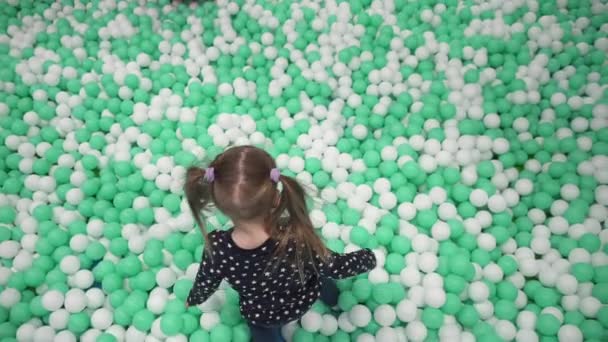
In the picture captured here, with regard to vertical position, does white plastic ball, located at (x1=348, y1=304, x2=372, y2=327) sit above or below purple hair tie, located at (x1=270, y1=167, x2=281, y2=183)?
below

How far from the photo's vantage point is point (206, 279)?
1.06 m

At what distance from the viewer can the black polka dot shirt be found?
0.97m

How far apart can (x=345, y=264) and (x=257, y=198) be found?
1.04 ft

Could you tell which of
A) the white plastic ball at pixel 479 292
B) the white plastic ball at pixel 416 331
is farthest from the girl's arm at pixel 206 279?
the white plastic ball at pixel 479 292

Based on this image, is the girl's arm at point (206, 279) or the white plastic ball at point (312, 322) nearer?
the girl's arm at point (206, 279)

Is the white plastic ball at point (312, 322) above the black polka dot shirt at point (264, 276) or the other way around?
the other way around

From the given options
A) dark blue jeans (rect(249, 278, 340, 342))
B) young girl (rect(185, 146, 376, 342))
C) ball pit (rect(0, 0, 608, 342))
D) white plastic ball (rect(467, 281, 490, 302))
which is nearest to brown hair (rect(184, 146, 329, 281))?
young girl (rect(185, 146, 376, 342))

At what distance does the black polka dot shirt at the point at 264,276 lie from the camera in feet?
3.17

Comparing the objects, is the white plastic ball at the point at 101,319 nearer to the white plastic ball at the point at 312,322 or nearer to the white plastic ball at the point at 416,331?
the white plastic ball at the point at 312,322

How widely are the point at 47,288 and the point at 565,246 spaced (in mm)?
1389

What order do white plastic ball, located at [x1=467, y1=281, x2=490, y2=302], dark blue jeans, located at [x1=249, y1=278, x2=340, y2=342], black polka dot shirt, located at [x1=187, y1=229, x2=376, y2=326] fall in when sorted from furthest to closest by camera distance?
→ white plastic ball, located at [x1=467, y1=281, x2=490, y2=302] < dark blue jeans, located at [x1=249, y1=278, x2=340, y2=342] < black polka dot shirt, located at [x1=187, y1=229, x2=376, y2=326]

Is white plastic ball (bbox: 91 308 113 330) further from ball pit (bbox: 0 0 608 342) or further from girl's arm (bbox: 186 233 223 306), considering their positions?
girl's arm (bbox: 186 233 223 306)

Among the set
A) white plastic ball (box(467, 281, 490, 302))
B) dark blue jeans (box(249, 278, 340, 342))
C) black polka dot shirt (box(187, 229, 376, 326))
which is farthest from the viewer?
white plastic ball (box(467, 281, 490, 302))

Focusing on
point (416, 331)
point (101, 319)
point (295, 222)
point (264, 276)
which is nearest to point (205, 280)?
point (264, 276)
